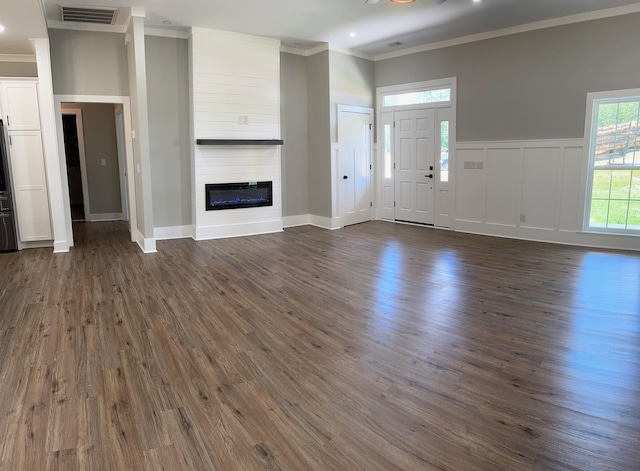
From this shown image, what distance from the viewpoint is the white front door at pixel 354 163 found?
7879 millimetres

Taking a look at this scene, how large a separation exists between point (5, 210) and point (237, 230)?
333cm

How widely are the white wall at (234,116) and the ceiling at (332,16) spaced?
0.34 metres

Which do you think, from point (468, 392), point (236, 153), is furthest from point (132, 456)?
point (236, 153)

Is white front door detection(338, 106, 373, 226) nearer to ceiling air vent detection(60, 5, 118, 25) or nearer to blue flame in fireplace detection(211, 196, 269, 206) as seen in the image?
blue flame in fireplace detection(211, 196, 269, 206)

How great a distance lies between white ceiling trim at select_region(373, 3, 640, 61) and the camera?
5.63 metres

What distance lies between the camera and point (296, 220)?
327 inches

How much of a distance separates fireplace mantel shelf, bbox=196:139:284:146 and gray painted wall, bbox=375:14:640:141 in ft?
9.56

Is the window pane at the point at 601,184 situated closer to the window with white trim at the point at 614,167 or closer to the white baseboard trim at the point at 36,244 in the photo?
the window with white trim at the point at 614,167

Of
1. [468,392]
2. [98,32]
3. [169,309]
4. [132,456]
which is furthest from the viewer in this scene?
[98,32]

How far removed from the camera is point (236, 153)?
282 inches

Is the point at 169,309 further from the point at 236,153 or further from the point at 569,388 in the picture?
the point at 236,153

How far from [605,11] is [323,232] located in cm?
513

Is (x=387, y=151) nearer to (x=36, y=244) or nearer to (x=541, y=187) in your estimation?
(x=541, y=187)

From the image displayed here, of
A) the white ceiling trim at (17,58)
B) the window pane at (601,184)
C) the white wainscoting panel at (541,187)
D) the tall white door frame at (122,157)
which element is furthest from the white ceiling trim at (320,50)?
the window pane at (601,184)
